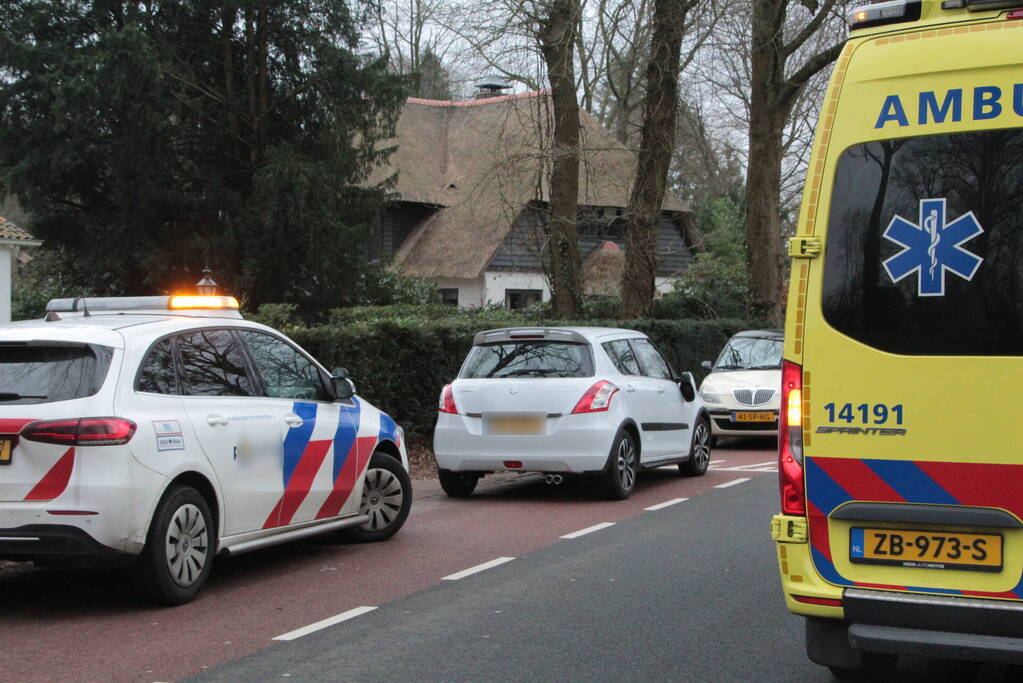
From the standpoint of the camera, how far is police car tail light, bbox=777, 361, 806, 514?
16.4ft

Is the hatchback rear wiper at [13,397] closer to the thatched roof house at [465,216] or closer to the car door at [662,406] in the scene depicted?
the car door at [662,406]

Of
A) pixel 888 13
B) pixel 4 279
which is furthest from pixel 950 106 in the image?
pixel 4 279

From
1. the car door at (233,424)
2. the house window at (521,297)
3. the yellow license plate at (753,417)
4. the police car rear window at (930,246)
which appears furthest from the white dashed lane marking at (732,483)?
the house window at (521,297)

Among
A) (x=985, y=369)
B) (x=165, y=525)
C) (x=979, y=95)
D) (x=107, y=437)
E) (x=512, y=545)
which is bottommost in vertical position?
(x=512, y=545)

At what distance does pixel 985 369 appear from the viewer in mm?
4625

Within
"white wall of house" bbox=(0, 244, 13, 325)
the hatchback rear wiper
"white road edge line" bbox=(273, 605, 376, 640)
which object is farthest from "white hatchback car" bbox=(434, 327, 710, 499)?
"white wall of house" bbox=(0, 244, 13, 325)

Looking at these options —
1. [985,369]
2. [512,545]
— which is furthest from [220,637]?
[985,369]

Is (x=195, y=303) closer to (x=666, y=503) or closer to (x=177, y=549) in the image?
(x=177, y=549)

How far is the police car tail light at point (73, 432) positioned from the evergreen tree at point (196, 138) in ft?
75.4

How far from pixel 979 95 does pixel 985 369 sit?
3.47 feet

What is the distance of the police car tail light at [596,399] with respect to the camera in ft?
37.5

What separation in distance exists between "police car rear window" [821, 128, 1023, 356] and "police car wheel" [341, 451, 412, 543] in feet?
17.4

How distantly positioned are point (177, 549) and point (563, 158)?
55.0 ft

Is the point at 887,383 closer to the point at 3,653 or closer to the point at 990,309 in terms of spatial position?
the point at 990,309
